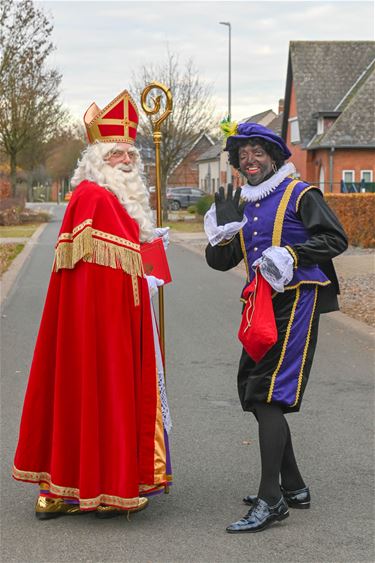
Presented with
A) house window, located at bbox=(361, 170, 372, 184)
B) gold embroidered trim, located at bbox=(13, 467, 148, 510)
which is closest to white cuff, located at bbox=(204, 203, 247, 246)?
gold embroidered trim, located at bbox=(13, 467, 148, 510)

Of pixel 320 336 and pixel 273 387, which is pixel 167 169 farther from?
pixel 273 387

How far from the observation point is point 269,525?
441 centimetres

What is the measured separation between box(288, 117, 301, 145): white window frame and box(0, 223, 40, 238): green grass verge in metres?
12.3

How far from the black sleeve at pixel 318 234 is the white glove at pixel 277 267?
0.29ft

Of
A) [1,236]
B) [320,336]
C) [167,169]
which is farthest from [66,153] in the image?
[320,336]

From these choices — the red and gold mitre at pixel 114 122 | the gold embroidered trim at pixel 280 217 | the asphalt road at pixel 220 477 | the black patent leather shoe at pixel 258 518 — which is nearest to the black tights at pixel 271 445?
the black patent leather shoe at pixel 258 518

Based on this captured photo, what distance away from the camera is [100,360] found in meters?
4.39

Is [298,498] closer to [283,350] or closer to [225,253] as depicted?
[283,350]

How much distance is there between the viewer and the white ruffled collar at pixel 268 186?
4465 millimetres

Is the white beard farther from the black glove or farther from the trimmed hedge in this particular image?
the trimmed hedge

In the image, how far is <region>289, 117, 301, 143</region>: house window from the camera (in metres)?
41.8

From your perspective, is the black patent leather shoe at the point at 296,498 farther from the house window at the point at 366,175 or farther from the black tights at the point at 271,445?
the house window at the point at 366,175

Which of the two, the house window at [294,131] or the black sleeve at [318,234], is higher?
the house window at [294,131]

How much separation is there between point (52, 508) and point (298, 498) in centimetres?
124
